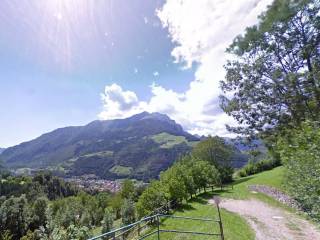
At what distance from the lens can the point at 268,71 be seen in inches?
705

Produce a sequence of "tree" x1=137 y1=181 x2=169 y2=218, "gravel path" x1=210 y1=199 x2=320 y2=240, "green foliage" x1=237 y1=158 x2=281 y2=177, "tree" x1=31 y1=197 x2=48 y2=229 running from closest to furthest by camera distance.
Result: "gravel path" x1=210 y1=199 x2=320 y2=240, "tree" x1=137 y1=181 x2=169 y2=218, "green foliage" x1=237 y1=158 x2=281 y2=177, "tree" x1=31 y1=197 x2=48 y2=229

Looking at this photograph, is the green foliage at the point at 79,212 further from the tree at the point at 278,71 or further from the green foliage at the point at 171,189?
the tree at the point at 278,71

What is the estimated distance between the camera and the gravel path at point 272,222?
19.2 m

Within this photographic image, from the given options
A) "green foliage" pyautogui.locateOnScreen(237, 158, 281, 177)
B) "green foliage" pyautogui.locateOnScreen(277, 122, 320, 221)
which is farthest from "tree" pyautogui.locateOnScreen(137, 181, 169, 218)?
"green foliage" pyautogui.locateOnScreen(237, 158, 281, 177)

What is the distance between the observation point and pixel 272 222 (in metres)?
23.9

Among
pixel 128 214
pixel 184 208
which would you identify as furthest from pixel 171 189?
pixel 128 214

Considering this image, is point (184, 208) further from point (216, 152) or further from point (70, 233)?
point (216, 152)

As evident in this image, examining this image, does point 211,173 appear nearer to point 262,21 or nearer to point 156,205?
point 156,205

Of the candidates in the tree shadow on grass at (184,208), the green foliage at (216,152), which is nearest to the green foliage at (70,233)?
the tree shadow on grass at (184,208)

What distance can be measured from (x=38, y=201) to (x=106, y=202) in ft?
97.0

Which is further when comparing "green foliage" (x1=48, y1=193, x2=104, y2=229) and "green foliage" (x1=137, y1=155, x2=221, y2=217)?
"green foliage" (x1=48, y1=193, x2=104, y2=229)

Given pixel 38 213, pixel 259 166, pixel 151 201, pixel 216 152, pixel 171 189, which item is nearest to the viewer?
pixel 151 201

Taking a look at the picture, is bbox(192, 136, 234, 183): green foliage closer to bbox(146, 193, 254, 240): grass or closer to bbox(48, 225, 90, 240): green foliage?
bbox(146, 193, 254, 240): grass

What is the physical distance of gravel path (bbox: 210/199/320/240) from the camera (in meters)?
19.2
